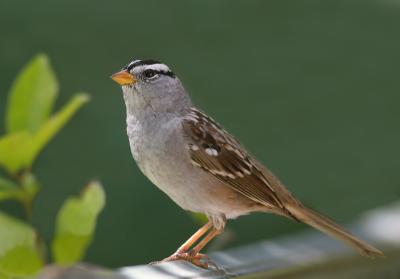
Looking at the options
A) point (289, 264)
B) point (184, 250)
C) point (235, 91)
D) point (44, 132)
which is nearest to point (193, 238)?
point (184, 250)

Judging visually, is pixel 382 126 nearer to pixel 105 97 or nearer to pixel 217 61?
pixel 217 61

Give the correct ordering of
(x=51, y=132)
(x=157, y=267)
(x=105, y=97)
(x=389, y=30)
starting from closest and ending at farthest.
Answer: (x=157, y=267) → (x=51, y=132) → (x=105, y=97) → (x=389, y=30)

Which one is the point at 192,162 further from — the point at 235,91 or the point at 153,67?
the point at 235,91

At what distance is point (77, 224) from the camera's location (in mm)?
1373

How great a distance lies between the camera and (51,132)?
4.76 feet

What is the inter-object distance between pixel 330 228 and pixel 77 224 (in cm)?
66

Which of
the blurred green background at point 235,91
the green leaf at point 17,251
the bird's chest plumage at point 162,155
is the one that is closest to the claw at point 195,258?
the bird's chest plumage at point 162,155

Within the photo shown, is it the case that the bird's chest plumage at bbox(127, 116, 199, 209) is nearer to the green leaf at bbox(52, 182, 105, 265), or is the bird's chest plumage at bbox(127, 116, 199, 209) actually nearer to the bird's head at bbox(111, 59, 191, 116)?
the bird's head at bbox(111, 59, 191, 116)

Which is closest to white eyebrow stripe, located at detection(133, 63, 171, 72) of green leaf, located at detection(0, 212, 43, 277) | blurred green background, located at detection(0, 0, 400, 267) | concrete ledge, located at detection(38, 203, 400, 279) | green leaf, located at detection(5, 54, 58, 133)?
green leaf, located at detection(5, 54, 58, 133)

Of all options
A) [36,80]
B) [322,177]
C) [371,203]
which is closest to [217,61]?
[322,177]

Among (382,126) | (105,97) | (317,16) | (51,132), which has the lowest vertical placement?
(51,132)

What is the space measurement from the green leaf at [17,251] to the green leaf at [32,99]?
7.7 inches

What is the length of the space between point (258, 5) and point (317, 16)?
29 cm

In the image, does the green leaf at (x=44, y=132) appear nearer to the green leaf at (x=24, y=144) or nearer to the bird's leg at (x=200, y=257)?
the green leaf at (x=24, y=144)
